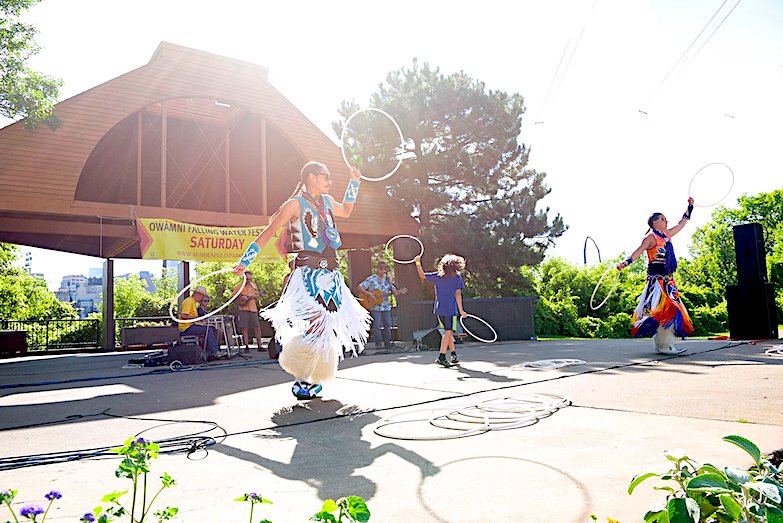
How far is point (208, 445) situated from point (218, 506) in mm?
1113

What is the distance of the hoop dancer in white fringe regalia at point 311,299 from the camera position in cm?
414

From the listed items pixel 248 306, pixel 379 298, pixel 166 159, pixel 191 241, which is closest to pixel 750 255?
pixel 379 298

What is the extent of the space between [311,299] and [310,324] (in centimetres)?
19

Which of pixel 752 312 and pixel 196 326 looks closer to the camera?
pixel 752 312

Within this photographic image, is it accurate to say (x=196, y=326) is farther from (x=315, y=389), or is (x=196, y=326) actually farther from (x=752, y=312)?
(x=752, y=312)

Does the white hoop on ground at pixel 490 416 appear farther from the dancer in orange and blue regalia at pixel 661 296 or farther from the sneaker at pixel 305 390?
the dancer in orange and blue regalia at pixel 661 296

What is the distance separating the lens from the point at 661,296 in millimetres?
6980

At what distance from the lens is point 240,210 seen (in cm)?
1775

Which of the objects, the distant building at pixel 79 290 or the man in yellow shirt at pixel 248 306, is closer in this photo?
the man in yellow shirt at pixel 248 306

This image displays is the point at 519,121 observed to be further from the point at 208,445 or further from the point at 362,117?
the point at 208,445

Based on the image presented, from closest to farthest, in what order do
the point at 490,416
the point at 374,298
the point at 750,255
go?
1. the point at 490,416
2. the point at 750,255
3. the point at 374,298

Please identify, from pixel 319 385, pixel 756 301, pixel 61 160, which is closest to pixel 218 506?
pixel 319 385

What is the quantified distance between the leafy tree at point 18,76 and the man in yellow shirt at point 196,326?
4.77 m

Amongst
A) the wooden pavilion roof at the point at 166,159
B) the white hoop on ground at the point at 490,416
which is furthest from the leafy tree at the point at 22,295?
the white hoop on ground at the point at 490,416
